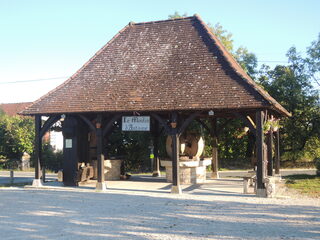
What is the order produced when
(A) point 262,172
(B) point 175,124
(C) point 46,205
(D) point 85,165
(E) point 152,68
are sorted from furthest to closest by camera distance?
(D) point 85,165 < (E) point 152,68 < (B) point 175,124 < (A) point 262,172 < (C) point 46,205

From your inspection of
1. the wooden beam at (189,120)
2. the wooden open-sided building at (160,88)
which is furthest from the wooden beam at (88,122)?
the wooden beam at (189,120)

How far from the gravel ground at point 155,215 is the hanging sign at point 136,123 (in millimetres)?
2292

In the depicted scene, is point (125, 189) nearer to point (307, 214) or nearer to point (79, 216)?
point (79, 216)

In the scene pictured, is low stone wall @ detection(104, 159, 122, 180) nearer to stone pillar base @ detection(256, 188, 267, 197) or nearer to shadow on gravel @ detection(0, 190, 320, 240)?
shadow on gravel @ detection(0, 190, 320, 240)

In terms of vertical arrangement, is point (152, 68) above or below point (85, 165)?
above

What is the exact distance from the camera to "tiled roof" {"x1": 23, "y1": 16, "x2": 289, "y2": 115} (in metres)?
13.1

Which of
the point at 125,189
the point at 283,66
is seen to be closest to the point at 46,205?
the point at 125,189

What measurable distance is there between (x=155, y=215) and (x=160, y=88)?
5.84 metres

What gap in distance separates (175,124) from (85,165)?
17.0 ft

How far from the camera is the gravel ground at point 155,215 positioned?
297 inches

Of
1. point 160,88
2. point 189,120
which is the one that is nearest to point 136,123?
point 160,88

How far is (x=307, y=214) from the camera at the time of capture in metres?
9.40

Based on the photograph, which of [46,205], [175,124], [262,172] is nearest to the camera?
[46,205]

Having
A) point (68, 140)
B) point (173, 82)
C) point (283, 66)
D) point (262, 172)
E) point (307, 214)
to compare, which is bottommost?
point (307, 214)
